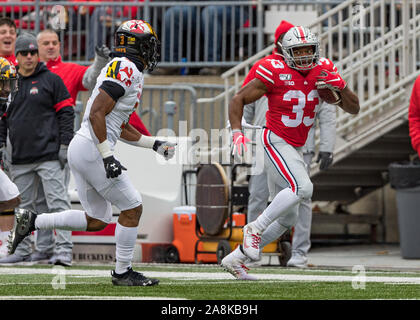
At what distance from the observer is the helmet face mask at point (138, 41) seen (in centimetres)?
728

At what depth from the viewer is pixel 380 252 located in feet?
42.7

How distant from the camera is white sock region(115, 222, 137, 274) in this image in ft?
23.7

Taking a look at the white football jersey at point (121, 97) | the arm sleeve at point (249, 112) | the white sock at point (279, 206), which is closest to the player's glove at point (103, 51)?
the arm sleeve at point (249, 112)

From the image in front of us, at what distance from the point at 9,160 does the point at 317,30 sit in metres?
4.65

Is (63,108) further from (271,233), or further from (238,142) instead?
(271,233)

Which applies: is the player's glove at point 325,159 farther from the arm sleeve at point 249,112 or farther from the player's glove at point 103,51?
the player's glove at point 103,51

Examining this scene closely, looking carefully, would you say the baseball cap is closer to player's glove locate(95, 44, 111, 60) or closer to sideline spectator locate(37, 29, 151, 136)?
sideline spectator locate(37, 29, 151, 136)

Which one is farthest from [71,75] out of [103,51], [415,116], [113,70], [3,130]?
[113,70]

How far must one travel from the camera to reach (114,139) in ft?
24.2

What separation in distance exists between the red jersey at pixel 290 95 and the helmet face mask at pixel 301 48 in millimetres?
97

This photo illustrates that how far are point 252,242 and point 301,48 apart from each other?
150 centimetres

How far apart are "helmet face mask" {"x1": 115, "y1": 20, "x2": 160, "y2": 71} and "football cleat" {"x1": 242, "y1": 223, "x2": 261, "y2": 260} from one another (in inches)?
58.5
